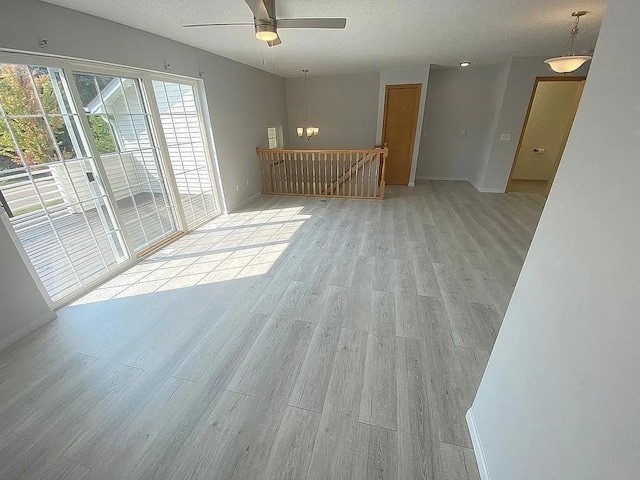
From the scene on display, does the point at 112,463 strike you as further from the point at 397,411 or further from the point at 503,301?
the point at 503,301

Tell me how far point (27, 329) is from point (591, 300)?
3.55 meters

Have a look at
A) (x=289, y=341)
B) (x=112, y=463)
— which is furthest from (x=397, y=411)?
(x=112, y=463)

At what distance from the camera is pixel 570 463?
75 cm

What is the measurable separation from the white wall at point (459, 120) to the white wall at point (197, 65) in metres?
3.95

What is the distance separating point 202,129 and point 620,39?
4.54m

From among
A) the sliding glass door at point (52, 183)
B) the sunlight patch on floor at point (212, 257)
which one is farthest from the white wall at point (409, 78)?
the sliding glass door at point (52, 183)

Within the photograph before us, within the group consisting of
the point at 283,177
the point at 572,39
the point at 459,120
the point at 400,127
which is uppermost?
the point at 572,39

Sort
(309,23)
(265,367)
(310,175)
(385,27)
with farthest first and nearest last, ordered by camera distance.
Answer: (310,175) → (385,27) → (309,23) → (265,367)

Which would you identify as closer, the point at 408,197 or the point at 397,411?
the point at 397,411

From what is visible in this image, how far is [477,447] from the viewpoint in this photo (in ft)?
4.38

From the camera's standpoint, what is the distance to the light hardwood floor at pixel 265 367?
1.36m

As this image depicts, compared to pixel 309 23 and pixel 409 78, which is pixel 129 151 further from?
pixel 409 78

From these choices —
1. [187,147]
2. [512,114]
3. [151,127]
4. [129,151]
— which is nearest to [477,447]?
[129,151]

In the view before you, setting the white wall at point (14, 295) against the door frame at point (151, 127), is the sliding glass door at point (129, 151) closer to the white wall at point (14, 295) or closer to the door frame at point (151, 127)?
the door frame at point (151, 127)
